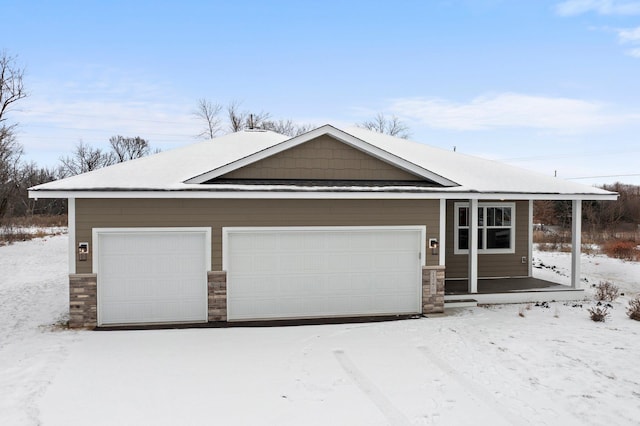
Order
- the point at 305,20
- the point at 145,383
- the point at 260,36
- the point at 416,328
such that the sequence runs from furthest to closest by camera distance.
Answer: the point at 260,36, the point at 305,20, the point at 416,328, the point at 145,383

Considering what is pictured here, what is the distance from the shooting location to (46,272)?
Answer: 17109mm

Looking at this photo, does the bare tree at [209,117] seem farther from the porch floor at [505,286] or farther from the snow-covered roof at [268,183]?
the porch floor at [505,286]

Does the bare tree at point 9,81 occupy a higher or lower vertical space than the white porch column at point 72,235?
higher

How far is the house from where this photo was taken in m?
9.22

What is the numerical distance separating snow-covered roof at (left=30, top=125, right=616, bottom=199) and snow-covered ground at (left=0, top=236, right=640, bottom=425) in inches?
110

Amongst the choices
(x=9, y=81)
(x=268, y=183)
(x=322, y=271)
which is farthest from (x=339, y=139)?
(x=9, y=81)

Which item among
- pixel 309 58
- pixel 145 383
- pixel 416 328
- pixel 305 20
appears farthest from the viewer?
pixel 309 58

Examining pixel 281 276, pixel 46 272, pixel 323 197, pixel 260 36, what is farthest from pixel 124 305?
pixel 260 36

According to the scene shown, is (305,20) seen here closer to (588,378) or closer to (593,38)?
(593,38)

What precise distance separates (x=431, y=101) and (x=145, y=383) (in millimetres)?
29640

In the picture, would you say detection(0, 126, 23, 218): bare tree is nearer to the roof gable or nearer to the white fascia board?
the white fascia board

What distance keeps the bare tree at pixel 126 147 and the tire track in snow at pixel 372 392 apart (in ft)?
161

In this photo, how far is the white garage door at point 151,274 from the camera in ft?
30.5

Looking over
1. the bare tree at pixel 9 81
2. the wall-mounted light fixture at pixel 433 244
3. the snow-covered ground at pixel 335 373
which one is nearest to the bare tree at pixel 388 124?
the bare tree at pixel 9 81
